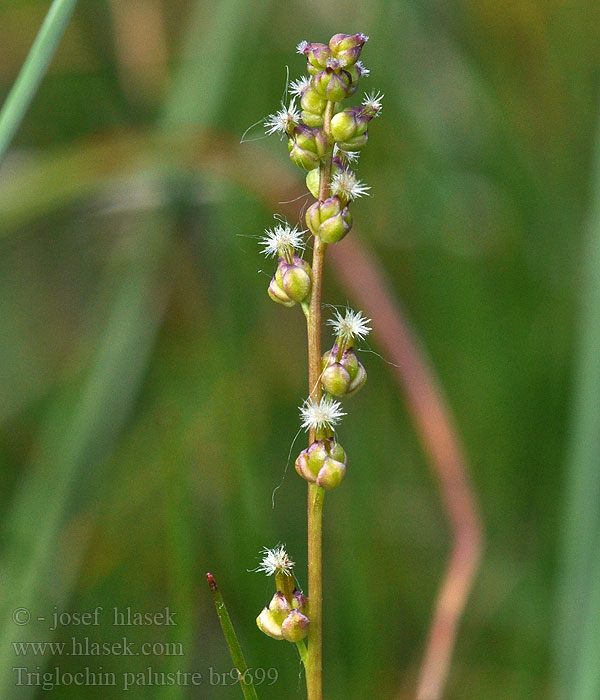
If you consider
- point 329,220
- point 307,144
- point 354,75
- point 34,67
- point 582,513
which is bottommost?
point 582,513

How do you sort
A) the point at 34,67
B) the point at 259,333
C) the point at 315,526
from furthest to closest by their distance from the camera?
the point at 259,333, the point at 34,67, the point at 315,526

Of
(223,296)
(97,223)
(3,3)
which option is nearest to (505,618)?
(223,296)

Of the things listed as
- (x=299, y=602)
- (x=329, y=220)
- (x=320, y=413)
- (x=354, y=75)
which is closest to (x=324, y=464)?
(x=320, y=413)

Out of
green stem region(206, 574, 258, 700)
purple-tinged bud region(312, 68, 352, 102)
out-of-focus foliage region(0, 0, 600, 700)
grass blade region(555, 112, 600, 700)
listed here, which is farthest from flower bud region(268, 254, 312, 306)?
grass blade region(555, 112, 600, 700)

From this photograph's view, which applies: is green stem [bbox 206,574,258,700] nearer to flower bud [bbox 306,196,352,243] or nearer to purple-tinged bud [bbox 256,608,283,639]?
purple-tinged bud [bbox 256,608,283,639]

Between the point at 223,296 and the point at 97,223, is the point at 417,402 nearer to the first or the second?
the point at 223,296

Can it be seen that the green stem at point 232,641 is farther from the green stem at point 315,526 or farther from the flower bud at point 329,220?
the flower bud at point 329,220

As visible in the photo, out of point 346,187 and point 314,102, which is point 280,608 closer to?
point 346,187

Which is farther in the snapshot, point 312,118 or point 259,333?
point 259,333
